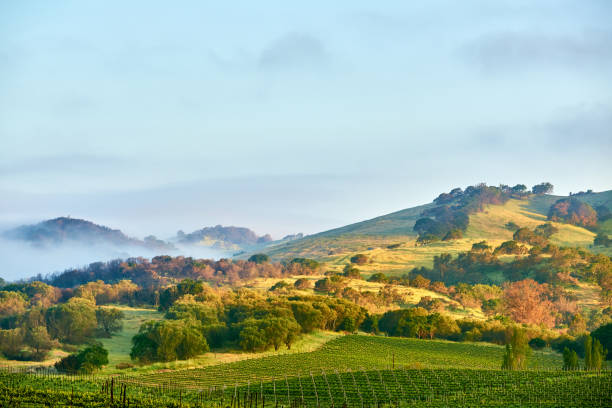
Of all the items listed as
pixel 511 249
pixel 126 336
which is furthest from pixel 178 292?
pixel 511 249

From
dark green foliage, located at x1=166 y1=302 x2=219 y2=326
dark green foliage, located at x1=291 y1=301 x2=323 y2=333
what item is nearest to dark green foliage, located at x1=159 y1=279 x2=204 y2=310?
dark green foliage, located at x1=166 y1=302 x2=219 y2=326

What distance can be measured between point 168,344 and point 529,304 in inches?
3491

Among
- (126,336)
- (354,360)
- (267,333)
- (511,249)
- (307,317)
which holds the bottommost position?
(354,360)

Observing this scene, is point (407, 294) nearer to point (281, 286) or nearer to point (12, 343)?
point (281, 286)

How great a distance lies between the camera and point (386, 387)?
163 feet

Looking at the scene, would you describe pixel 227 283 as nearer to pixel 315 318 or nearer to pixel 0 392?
pixel 315 318

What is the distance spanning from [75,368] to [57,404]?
1436 inches

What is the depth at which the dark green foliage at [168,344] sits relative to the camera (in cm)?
7594

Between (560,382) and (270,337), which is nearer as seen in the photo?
(560,382)

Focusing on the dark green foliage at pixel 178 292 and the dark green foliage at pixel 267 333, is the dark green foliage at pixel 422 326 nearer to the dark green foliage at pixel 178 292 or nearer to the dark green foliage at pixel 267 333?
the dark green foliage at pixel 267 333

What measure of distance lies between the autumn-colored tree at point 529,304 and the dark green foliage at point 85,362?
9121 cm

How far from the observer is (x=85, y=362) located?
66.4 m

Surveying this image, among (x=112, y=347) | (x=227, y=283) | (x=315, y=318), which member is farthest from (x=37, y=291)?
(x=315, y=318)

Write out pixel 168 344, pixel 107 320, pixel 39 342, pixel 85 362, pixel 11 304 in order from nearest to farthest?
pixel 85 362
pixel 168 344
pixel 39 342
pixel 107 320
pixel 11 304
